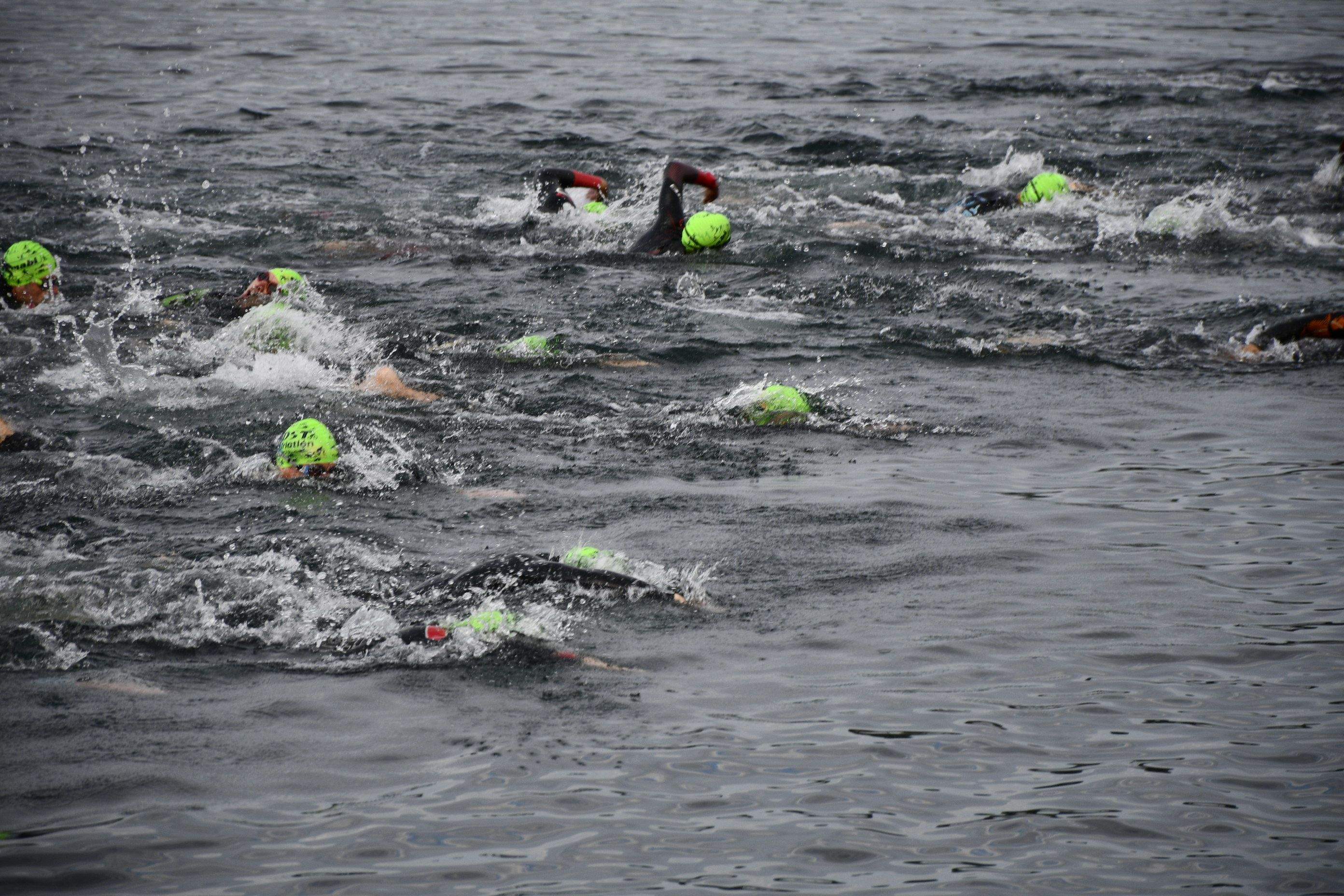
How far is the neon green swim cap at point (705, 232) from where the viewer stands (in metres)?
14.4

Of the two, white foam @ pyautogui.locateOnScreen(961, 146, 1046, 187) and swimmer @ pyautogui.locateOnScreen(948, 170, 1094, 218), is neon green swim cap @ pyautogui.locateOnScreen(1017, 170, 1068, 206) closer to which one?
swimmer @ pyautogui.locateOnScreen(948, 170, 1094, 218)

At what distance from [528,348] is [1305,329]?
6643 mm

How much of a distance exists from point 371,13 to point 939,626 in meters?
34.6

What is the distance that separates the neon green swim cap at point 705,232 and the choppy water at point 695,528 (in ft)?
0.81

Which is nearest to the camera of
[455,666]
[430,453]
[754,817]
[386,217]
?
[754,817]

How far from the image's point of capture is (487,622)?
6.63 metres

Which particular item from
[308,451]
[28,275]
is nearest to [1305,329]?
[308,451]

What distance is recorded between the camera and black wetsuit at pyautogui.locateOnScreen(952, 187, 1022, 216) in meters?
15.8

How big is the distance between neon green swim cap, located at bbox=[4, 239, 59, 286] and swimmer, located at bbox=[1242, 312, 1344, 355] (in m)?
11.0

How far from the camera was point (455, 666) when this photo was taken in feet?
21.1

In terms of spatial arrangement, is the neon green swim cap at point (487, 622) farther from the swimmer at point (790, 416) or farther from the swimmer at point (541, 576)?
the swimmer at point (790, 416)

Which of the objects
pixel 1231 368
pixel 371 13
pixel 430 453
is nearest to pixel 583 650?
pixel 430 453

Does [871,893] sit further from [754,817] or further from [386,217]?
[386,217]

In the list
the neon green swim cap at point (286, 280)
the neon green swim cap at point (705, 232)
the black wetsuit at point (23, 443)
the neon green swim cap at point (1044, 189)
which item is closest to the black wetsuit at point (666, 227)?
the neon green swim cap at point (705, 232)
